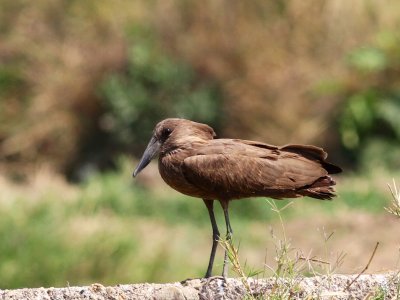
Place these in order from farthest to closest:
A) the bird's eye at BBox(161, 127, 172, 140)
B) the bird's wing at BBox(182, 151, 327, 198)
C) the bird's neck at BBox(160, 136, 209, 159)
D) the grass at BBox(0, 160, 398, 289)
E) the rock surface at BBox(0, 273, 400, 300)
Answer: the grass at BBox(0, 160, 398, 289) < the bird's eye at BBox(161, 127, 172, 140) < the bird's neck at BBox(160, 136, 209, 159) < the bird's wing at BBox(182, 151, 327, 198) < the rock surface at BBox(0, 273, 400, 300)

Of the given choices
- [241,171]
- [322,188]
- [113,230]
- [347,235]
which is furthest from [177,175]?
[347,235]

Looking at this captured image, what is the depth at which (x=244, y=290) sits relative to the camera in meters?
4.89

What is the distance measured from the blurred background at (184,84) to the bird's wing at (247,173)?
9733mm

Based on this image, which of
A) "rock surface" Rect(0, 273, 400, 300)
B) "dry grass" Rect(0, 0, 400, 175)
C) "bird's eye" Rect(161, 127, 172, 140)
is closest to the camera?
"rock surface" Rect(0, 273, 400, 300)

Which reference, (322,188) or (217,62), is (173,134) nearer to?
(322,188)

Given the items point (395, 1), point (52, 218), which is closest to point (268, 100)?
point (395, 1)

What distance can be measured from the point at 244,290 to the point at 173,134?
1293mm

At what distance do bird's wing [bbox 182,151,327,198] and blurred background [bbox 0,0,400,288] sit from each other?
973 centimetres

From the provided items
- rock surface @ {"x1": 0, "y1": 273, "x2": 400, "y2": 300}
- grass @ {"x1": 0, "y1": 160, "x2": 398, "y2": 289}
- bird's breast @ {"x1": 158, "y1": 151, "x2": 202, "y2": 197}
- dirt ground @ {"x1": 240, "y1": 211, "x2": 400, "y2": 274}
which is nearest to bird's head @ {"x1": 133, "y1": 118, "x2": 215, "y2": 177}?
bird's breast @ {"x1": 158, "y1": 151, "x2": 202, "y2": 197}

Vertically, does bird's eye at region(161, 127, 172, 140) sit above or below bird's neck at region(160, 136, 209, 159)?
above

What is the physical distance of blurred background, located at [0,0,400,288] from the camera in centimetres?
1767

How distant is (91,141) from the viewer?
762 inches

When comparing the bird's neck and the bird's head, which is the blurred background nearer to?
the bird's head

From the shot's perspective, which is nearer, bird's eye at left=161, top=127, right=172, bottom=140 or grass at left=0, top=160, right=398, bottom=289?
bird's eye at left=161, top=127, right=172, bottom=140
